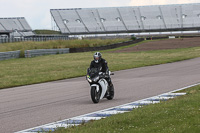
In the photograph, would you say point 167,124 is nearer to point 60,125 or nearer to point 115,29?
point 60,125

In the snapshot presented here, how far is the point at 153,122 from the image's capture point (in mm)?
7359

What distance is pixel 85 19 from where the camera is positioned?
101 metres

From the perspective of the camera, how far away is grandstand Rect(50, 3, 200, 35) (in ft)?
309

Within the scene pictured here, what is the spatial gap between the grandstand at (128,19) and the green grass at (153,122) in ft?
281

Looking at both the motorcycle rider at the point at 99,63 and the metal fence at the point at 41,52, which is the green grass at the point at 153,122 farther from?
the metal fence at the point at 41,52

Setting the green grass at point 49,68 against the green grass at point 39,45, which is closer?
the green grass at point 49,68

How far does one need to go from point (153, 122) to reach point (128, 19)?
92429 millimetres

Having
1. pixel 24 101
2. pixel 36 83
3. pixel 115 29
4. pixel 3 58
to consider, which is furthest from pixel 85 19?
pixel 24 101

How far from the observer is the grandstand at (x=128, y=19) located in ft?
309

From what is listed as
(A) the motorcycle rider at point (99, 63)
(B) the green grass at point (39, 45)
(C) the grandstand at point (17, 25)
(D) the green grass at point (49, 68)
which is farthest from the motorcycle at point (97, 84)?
(C) the grandstand at point (17, 25)

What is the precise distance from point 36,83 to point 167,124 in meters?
12.3

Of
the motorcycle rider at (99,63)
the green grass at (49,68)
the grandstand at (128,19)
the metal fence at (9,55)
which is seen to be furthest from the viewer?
the grandstand at (128,19)

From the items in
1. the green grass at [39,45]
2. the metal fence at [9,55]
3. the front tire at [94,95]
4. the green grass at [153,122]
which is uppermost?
the green grass at [39,45]

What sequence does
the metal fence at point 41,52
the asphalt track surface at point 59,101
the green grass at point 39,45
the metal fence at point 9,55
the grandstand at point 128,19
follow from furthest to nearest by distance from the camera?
1. the grandstand at point 128,19
2. the green grass at point 39,45
3. the metal fence at point 41,52
4. the metal fence at point 9,55
5. the asphalt track surface at point 59,101
